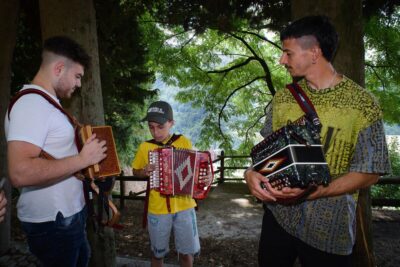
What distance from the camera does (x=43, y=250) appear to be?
7.57ft

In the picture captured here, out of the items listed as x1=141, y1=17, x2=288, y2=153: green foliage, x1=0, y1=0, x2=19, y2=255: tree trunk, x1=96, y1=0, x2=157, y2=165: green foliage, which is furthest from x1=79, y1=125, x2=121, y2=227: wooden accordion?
x1=141, y1=17, x2=288, y2=153: green foliage

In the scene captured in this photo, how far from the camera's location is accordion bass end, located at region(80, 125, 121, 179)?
239 cm

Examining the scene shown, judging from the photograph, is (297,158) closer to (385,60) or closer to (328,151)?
(328,151)

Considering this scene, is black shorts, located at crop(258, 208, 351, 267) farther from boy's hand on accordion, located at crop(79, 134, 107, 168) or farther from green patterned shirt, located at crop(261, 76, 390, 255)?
boy's hand on accordion, located at crop(79, 134, 107, 168)

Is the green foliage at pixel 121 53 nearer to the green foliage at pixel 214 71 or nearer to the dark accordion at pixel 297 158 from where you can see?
the green foliage at pixel 214 71

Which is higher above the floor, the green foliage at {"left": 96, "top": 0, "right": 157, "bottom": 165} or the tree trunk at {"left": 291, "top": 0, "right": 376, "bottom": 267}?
the green foliage at {"left": 96, "top": 0, "right": 157, "bottom": 165}

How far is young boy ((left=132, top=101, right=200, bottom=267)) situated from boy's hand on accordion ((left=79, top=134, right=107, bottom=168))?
0.99 metres

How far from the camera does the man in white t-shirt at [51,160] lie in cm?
199

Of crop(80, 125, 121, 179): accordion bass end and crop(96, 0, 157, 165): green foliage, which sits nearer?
crop(80, 125, 121, 179): accordion bass end

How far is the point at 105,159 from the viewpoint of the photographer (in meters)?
2.51

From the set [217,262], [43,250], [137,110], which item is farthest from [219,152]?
[43,250]

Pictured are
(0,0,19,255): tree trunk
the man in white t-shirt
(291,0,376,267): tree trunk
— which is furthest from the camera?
(0,0,19,255): tree trunk

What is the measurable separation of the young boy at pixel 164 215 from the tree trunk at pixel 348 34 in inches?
67.5

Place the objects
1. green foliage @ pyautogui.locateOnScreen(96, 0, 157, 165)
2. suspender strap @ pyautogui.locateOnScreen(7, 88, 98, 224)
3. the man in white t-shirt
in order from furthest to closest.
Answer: green foliage @ pyautogui.locateOnScreen(96, 0, 157, 165) < suspender strap @ pyautogui.locateOnScreen(7, 88, 98, 224) < the man in white t-shirt
